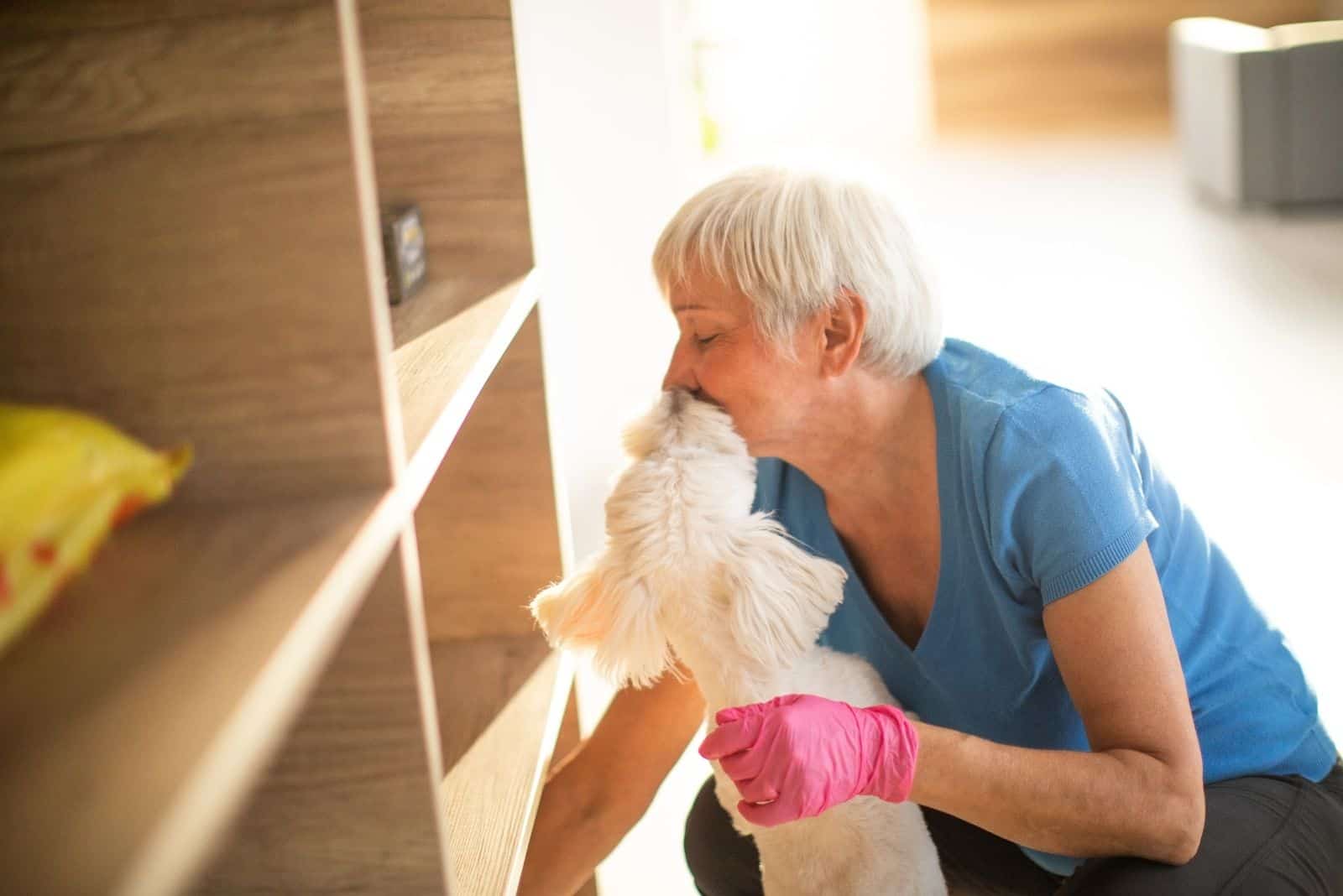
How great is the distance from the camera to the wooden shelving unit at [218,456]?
0.45 meters

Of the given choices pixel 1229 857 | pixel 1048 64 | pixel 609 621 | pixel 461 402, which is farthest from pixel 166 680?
pixel 1048 64

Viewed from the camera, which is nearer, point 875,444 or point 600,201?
A: point 875,444

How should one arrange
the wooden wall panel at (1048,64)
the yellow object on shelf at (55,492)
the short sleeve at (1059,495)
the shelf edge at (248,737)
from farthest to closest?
1. the wooden wall panel at (1048,64)
2. the short sleeve at (1059,495)
3. the yellow object on shelf at (55,492)
4. the shelf edge at (248,737)

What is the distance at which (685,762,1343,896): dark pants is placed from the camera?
1.11 m

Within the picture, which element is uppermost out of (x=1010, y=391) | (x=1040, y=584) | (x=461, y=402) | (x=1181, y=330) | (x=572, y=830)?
(x=461, y=402)

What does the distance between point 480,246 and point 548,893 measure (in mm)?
640

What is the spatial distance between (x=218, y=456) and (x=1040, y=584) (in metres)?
0.75

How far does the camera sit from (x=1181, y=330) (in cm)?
412

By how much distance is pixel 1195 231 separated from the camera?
5.24m

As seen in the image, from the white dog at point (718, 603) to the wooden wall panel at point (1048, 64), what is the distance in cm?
717

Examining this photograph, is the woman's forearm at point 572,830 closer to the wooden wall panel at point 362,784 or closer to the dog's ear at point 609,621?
the dog's ear at point 609,621

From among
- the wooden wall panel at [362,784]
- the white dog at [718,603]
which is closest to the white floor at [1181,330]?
the white dog at [718,603]

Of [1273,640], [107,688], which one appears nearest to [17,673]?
[107,688]

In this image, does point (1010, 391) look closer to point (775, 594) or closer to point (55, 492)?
point (775, 594)
